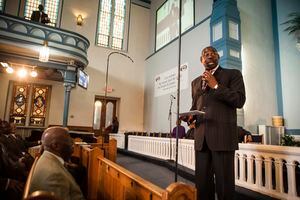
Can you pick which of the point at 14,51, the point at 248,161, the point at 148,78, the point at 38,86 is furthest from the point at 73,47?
the point at 248,161

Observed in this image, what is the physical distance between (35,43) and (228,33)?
509 centimetres

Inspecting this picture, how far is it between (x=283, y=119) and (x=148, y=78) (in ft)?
18.3

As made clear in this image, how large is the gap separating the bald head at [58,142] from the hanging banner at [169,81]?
19.1 feet

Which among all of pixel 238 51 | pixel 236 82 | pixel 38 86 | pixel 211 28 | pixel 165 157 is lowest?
pixel 165 157

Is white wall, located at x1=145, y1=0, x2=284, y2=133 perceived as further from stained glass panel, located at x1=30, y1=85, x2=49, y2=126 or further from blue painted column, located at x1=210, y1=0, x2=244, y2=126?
stained glass panel, located at x1=30, y1=85, x2=49, y2=126

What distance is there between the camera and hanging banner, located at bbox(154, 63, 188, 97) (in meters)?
7.03

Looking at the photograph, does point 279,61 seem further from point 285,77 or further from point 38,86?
point 38,86

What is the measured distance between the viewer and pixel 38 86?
8.24m

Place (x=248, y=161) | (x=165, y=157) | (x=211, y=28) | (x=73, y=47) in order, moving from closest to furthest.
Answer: (x=248, y=161) < (x=165, y=157) < (x=211, y=28) < (x=73, y=47)

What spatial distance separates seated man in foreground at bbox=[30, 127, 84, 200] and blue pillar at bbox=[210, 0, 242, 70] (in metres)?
4.65

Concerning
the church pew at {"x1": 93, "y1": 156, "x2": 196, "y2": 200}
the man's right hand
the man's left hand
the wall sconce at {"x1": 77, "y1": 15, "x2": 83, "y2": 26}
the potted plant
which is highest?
the wall sconce at {"x1": 77, "y1": 15, "x2": 83, "y2": 26}

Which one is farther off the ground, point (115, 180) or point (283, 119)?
point (283, 119)

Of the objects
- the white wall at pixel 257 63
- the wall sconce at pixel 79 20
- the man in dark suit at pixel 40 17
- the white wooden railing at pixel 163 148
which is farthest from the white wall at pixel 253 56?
the man in dark suit at pixel 40 17

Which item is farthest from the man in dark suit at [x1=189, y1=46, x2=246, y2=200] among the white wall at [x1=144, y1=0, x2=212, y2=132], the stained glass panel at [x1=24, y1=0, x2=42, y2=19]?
the stained glass panel at [x1=24, y1=0, x2=42, y2=19]
